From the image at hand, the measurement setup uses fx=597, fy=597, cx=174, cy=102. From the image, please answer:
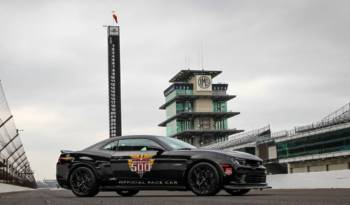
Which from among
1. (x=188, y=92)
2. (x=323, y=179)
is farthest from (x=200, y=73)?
(x=323, y=179)

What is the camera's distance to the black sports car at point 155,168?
10.9m

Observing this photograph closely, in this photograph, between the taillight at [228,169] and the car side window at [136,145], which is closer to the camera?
the taillight at [228,169]

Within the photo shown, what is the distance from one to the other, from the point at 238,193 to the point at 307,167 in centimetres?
7127

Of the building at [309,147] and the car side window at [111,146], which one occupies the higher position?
the building at [309,147]

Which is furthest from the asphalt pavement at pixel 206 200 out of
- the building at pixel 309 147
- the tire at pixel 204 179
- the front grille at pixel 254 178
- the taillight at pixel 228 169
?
the building at pixel 309 147

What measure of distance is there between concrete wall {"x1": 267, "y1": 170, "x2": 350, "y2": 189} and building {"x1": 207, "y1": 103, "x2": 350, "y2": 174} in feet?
134

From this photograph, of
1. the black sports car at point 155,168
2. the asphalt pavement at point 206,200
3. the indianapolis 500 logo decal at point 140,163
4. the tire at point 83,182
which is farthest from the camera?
the tire at point 83,182

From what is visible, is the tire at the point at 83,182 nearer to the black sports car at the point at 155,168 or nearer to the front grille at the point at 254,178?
the black sports car at the point at 155,168

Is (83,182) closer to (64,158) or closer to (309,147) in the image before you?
(64,158)

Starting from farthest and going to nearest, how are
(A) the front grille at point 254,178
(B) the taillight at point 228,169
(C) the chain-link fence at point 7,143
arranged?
(C) the chain-link fence at point 7,143 < (A) the front grille at point 254,178 < (B) the taillight at point 228,169

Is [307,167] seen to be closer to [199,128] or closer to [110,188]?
[199,128]

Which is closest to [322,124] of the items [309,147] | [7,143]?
[309,147]

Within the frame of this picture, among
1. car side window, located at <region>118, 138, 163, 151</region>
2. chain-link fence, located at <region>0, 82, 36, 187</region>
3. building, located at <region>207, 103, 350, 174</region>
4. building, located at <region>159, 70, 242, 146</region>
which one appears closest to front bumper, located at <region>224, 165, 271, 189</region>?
car side window, located at <region>118, 138, 163, 151</region>

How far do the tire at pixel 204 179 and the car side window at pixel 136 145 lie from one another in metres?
0.98
